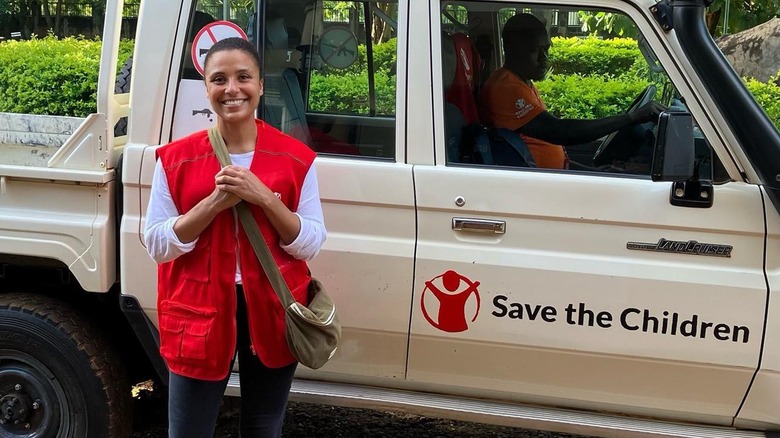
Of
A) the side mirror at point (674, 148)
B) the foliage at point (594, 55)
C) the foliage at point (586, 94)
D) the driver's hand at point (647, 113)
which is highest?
the foliage at point (594, 55)

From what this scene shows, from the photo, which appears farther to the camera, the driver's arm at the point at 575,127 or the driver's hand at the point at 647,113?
the driver's arm at the point at 575,127

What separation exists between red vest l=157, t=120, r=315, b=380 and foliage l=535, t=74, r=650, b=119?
1193 millimetres

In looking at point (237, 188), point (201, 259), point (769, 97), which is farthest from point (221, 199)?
point (769, 97)

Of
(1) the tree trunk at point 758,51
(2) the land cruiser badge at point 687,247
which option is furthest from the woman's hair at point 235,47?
(1) the tree trunk at point 758,51

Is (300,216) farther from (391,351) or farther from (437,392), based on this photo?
(437,392)

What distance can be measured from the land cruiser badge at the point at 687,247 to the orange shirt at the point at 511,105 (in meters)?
0.44

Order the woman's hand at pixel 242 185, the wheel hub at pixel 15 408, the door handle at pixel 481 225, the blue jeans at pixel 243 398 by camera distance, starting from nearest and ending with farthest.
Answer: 1. the woman's hand at pixel 242 185
2. the blue jeans at pixel 243 398
3. the door handle at pixel 481 225
4. the wheel hub at pixel 15 408

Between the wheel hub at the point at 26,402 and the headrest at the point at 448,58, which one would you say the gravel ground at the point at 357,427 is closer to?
the wheel hub at the point at 26,402

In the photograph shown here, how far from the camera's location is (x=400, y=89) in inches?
112

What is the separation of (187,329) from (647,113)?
1.77 meters

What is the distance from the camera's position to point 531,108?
2.99 metres

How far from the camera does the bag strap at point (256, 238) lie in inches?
89.3

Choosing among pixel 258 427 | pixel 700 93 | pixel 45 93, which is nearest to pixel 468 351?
pixel 258 427

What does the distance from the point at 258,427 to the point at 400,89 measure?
1.24 m
